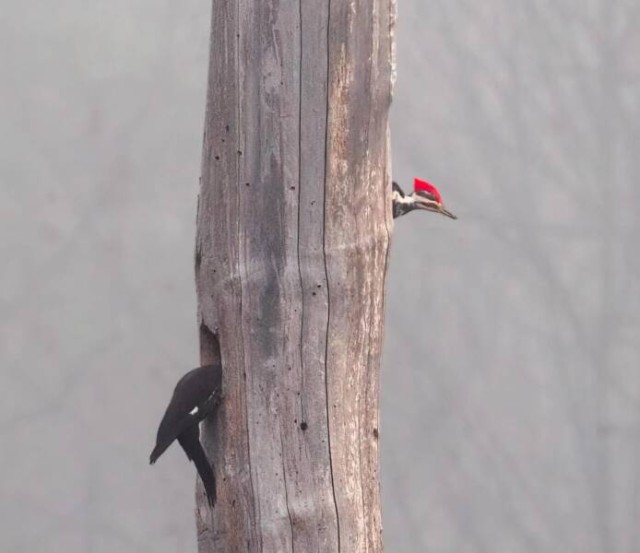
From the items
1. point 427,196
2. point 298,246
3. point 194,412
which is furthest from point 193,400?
point 427,196

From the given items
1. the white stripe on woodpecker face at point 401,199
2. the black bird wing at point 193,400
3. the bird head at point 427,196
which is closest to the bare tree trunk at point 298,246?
the black bird wing at point 193,400

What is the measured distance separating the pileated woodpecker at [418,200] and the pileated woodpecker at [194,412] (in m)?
0.49

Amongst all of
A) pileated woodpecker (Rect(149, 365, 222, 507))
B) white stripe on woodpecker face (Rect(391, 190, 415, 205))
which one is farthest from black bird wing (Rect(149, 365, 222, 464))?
white stripe on woodpecker face (Rect(391, 190, 415, 205))

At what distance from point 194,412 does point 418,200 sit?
2.10 feet

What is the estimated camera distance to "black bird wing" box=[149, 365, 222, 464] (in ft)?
6.83

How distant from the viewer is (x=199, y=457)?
6.97 feet

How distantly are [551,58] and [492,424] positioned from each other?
1058 mm

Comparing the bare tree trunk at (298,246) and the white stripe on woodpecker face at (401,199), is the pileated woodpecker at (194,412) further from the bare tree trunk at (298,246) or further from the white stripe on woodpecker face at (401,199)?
the white stripe on woodpecker face at (401,199)

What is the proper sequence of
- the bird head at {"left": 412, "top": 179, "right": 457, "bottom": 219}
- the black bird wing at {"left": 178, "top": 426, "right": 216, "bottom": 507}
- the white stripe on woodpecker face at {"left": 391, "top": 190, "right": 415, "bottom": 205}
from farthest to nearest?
the bird head at {"left": 412, "top": 179, "right": 457, "bottom": 219}
the white stripe on woodpecker face at {"left": 391, "top": 190, "right": 415, "bottom": 205}
the black bird wing at {"left": 178, "top": 426, "right": 216, "bottom": 507}

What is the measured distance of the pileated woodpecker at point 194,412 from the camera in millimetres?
2084

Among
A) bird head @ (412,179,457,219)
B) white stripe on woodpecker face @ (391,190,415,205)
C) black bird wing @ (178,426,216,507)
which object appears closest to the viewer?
black bird wing @ (178,426,216,507)

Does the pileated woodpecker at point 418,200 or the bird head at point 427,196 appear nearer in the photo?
the pileated woodpecker at point 418,200

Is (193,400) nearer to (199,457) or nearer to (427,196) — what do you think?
(199,457)

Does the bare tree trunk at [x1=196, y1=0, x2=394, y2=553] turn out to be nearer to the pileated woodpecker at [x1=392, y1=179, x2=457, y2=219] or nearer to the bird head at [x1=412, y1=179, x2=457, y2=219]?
the pileated woodpecker at [x1=392, y1=179, x2=457, y2=219]
